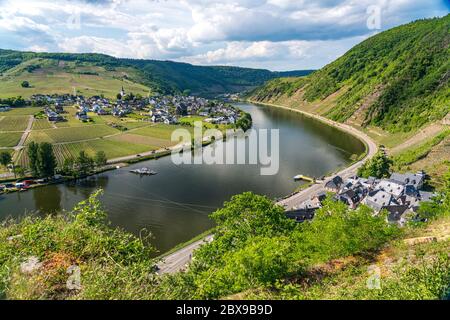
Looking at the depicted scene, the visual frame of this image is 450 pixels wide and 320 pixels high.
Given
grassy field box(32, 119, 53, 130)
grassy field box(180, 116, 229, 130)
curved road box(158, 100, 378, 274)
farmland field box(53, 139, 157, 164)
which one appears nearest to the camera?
curved road box(158, 100, 378, 274)

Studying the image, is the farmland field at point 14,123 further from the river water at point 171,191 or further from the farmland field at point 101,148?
the river water at point 171,191

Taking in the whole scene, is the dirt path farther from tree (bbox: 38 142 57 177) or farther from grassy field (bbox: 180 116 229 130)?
tree (bbox: 38 142 57 177)

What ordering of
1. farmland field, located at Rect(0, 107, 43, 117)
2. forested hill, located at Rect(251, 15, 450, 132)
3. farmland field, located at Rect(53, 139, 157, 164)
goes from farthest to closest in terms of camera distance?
farmland field, located at Rect(0, 107, 43, 117), forested hill, located at Rect(251, 15, 450, 132), farmland field, located at Rect(53, 139, 157, 164)

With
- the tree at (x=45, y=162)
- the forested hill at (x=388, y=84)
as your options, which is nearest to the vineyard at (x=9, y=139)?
the tree at (x=45, y=162)

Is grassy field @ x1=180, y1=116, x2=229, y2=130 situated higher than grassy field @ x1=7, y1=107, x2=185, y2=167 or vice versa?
grassy field @ x1=180, y1=116, x2=229, y2=130

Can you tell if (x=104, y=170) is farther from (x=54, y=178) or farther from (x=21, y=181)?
(x=21, y=181)

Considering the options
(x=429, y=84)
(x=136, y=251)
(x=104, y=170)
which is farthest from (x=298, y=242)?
(x=429, y=84)

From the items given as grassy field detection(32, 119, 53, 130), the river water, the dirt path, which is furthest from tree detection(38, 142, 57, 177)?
the dirt path

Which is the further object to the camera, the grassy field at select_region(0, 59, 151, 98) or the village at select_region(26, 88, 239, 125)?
the grassy field at select_region(0, 59, 151, 98)
